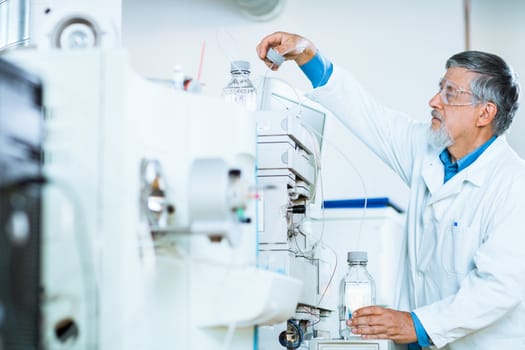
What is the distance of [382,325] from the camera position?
2053 mm

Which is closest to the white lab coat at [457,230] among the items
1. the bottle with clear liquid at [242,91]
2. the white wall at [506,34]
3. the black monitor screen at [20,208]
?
the bottle with clear liquid at [242,91]

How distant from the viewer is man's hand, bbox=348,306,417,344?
6.73 feet

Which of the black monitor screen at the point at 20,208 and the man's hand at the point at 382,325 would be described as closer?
the black monitor screen at the point at 20,208

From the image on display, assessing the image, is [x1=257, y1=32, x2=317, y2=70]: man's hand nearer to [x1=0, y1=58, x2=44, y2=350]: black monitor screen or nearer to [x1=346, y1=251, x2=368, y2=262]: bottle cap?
[x1=346, y1=251, x2=368, y2=262]: bottle cap

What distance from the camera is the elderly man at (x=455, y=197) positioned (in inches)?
82.6

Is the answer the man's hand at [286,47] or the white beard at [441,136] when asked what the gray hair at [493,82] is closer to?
the white beard at [441,136]

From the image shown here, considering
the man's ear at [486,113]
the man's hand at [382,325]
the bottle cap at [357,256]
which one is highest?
the man's ear at [486,113]

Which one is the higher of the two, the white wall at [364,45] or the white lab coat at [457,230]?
the white wall at [364,45]

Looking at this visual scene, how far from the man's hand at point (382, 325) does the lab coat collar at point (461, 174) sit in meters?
0.39

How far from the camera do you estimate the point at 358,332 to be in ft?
6.76

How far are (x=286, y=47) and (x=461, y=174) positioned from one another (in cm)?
61

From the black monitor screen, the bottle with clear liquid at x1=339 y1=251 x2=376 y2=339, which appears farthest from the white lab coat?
the black monitor screen

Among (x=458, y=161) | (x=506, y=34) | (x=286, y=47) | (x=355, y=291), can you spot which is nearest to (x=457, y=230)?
(x=458, y=161)

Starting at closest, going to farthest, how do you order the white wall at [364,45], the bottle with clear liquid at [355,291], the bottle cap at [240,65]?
1. the bottle cap at [240,65]
2. the bottle with clear liquid at [355,291]
3. the white wall at [364,45]
